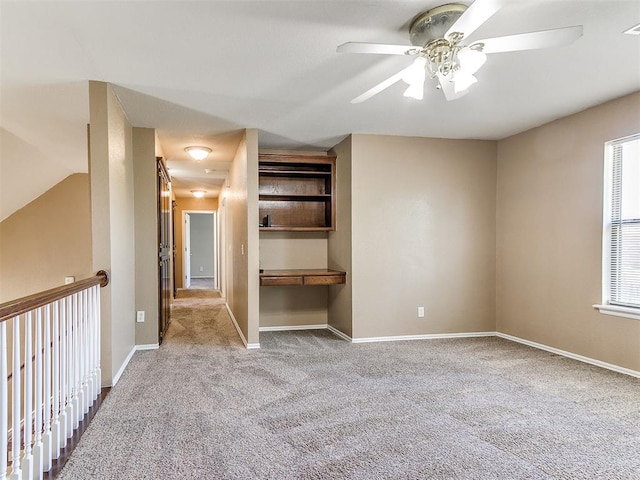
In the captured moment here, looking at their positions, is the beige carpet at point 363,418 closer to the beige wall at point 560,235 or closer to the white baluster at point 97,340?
the white baluster at point 97,340

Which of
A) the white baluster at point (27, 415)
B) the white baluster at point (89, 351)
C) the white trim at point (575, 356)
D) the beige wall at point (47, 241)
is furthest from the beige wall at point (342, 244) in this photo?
the beige wall at point (47, 241)

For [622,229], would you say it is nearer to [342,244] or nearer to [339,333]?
[342,244]

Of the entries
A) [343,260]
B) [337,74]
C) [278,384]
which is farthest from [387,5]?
[343,260]

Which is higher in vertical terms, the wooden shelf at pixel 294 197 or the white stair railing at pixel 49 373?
the wooden shelf at pixel 294 197

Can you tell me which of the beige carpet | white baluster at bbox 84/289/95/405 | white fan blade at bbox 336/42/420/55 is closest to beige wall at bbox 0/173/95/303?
the beige carpet

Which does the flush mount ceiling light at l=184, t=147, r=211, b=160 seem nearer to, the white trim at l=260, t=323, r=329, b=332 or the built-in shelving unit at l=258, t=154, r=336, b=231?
the built-in shelving unit at l=258, t=154, r=336, b=231

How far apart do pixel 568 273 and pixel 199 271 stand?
35.0 ft

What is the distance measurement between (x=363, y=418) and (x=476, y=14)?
7.50 feet

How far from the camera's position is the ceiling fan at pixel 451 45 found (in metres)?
1.77

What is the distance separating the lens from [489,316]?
4816 mm

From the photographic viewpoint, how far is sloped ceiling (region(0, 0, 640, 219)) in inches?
82.0

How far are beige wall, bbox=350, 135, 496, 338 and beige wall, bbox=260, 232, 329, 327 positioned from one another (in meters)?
0.91

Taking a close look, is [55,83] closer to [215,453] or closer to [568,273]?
[215,453]

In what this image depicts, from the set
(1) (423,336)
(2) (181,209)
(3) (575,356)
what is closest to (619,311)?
(3) (575,356)
